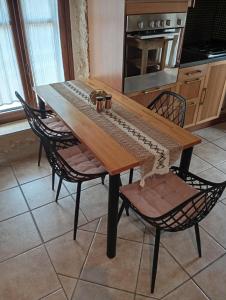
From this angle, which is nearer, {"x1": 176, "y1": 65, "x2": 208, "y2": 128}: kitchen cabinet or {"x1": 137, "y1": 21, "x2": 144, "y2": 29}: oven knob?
{"x1": 137, "y1": 21, "x2": 144, "y2": 29}: oven knob

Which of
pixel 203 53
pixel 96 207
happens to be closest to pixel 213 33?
pixel 203 53

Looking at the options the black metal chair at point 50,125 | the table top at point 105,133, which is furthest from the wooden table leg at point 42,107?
the table top at point 105,133

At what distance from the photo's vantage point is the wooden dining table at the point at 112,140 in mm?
1268

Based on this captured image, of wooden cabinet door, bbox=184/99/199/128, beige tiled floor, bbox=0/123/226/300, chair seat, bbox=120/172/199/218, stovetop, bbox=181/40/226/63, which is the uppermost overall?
stovetop, bbox=181/40/226/63

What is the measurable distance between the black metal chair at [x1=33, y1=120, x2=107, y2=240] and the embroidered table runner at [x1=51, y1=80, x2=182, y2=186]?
275mm

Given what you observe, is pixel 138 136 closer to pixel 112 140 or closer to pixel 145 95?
pixel 112 140

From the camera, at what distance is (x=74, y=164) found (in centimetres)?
167

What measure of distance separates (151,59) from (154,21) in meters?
0.32

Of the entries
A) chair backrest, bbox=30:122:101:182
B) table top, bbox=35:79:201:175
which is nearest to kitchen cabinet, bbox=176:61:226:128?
table top, bbox=35:79:201:175

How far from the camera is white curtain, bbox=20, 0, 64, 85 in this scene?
2268mm

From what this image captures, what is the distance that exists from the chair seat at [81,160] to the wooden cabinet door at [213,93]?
1.77 metres

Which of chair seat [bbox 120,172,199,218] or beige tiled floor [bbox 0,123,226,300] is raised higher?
chair seat [bbox 120,172,199,218]

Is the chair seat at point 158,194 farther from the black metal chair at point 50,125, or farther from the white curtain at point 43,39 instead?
the white curtain at point 43,39

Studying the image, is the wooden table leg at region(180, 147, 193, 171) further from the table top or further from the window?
the window
